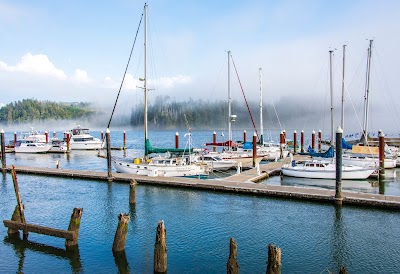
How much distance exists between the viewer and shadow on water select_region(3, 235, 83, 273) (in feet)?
57.2

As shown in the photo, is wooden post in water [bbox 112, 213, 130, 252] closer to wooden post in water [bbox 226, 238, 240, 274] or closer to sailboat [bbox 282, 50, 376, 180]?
wooden post in water [bbox 226, 238, 240, 274]

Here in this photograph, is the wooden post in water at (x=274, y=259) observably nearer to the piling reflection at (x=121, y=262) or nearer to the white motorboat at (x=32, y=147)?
the piling reflection at (x=121, y=262)

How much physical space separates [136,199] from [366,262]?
18.2 meters

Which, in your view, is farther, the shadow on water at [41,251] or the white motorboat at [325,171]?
the white motorboat at [325,171]

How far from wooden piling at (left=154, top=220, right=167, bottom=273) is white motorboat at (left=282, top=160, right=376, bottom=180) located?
26.8 meters

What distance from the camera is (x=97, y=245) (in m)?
19.6

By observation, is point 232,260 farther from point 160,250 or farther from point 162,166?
point 162,166

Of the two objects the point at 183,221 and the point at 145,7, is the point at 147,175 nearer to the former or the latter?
the point at 183,221

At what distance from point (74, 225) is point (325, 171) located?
2772cm

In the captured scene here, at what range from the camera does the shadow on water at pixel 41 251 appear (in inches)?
687

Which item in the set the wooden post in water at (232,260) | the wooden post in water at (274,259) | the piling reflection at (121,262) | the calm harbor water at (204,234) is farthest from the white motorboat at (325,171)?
the wooden post in water at (274,259)

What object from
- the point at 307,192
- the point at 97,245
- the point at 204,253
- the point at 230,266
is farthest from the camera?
the point at 307,192

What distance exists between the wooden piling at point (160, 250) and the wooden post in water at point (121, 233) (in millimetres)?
2606

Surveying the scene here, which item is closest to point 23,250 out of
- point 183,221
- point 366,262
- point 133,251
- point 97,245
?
point 97,245
